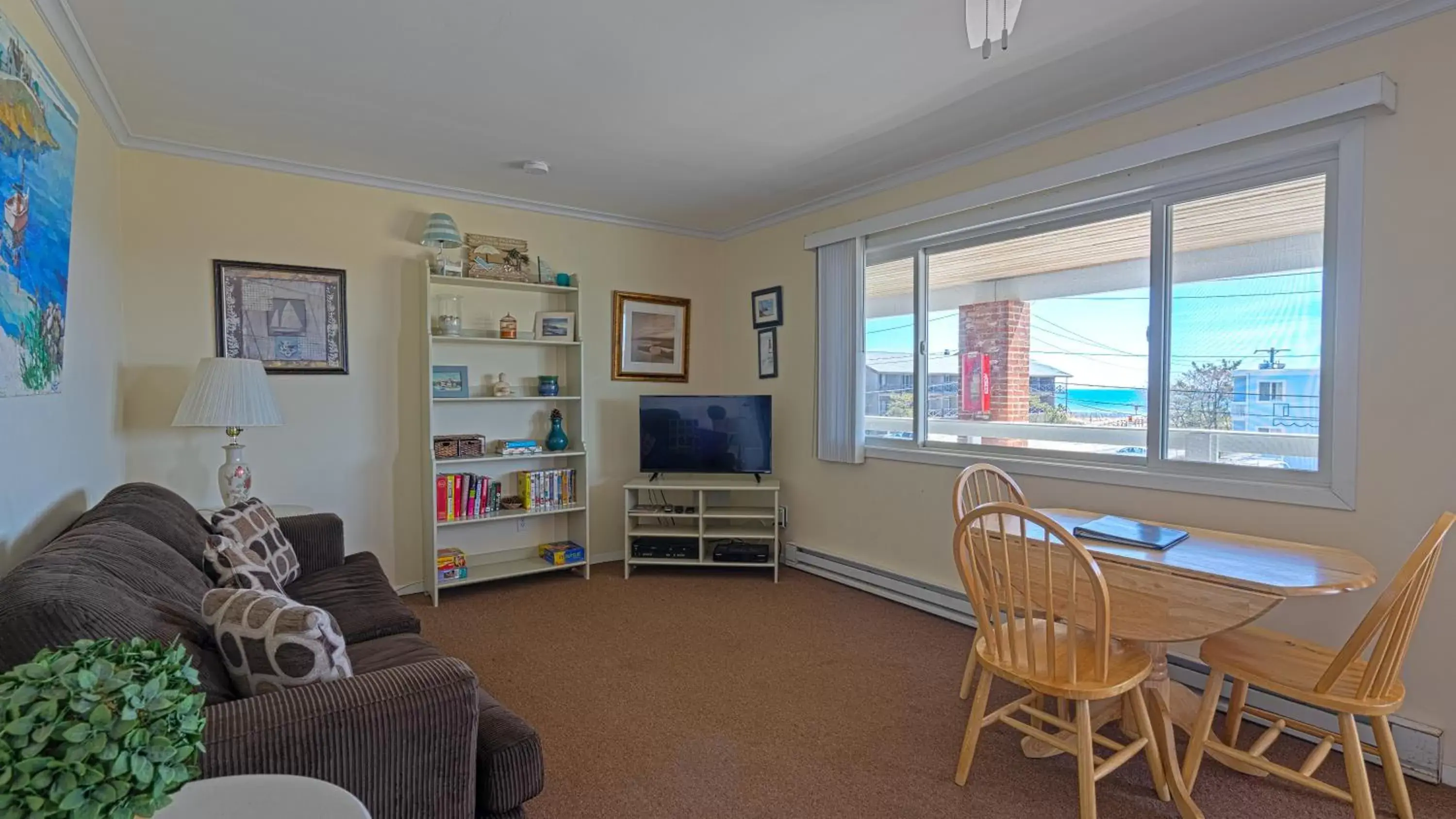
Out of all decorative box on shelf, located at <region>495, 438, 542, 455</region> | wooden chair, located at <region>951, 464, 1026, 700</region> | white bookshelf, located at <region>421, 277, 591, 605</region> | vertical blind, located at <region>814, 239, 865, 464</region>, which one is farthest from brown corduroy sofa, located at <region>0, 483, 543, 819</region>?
vertical blind, located at <region>814, 239, 865, 464</region>

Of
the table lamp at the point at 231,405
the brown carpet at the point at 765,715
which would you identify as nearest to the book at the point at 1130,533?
the brown carpet at the point at 765,715

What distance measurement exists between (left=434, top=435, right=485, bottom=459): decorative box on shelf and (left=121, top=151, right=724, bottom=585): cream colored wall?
18 cm

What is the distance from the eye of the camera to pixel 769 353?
4645 millimetres

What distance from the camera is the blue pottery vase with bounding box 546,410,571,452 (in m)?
4.23

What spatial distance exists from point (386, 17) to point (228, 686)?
1.95m

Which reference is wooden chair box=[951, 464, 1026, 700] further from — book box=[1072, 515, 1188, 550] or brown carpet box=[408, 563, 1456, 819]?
book box=[1072, 515, 1188, 550]

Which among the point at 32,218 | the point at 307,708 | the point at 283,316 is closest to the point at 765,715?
the point at 307,708

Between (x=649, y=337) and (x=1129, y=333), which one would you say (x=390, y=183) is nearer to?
(x=649, y=337)

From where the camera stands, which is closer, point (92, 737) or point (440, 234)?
point (92, 737)

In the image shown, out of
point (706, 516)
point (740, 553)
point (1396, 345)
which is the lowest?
point (740, 553)

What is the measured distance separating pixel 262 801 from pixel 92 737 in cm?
28

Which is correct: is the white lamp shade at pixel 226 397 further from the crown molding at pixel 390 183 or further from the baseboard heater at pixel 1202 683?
the baseboard heater at pixel 1202 683

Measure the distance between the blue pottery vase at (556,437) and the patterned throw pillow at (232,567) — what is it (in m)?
2.00

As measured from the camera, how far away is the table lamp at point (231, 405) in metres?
2.89
